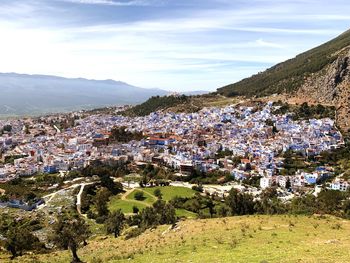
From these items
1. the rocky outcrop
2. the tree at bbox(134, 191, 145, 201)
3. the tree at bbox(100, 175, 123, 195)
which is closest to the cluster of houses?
the rocky outcrop

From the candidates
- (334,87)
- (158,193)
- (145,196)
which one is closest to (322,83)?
(334,87)

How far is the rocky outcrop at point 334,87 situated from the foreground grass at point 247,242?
257 ft

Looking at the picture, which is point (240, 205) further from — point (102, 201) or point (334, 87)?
point (334, 87)

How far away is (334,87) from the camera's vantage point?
106 meters

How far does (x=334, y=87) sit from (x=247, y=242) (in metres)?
99.0

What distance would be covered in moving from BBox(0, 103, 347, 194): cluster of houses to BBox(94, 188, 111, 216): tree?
1901cm

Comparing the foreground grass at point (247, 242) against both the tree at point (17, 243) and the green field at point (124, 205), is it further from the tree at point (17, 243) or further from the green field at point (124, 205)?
the green field at point (124, 205)

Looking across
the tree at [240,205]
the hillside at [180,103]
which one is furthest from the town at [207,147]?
the tree at [240,205]

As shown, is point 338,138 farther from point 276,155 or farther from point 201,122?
point 201,122

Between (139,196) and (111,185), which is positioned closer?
(139,196)

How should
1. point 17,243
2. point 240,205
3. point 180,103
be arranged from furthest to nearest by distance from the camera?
1. point 180,103
2. point 240,205
3. point 17,243

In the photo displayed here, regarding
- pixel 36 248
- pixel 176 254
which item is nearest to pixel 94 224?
pixel 36 248

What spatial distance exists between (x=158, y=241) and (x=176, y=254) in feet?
15.0

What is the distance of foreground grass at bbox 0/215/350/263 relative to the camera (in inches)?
550
